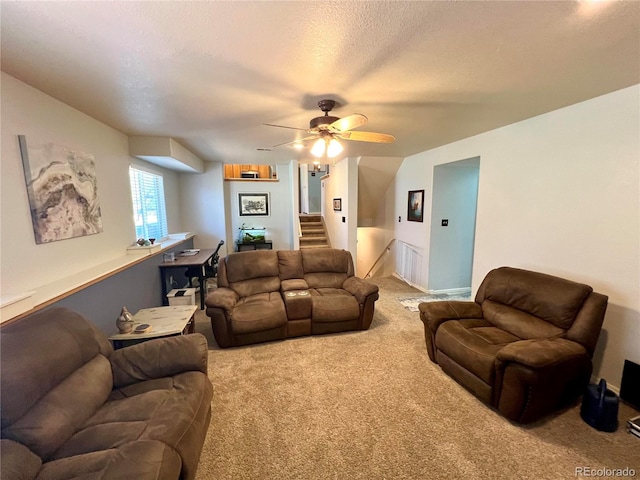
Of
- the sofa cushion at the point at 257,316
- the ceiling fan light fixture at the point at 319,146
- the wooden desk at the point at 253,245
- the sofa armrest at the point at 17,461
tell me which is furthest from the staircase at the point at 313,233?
the sofa armrest at the point at 17,461

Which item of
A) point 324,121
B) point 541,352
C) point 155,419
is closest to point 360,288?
point 541,352

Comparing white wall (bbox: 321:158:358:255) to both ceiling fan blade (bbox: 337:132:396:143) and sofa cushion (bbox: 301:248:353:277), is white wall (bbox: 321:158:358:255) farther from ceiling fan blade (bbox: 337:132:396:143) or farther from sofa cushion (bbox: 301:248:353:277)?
ceiling fan blade (bbox: 337:132:396:143)

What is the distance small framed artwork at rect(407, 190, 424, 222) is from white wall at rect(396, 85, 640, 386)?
127 cm

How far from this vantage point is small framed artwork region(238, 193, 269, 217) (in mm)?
6164

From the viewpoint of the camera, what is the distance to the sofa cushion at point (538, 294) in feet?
6.73

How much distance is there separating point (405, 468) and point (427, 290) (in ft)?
10.9

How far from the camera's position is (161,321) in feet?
8.20

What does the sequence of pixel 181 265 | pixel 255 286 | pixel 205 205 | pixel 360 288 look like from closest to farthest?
pixel 360 288, pixel 255 286, pixel 181 265, pixel 205 205

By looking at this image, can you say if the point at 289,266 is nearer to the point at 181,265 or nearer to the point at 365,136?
the point at 181,265

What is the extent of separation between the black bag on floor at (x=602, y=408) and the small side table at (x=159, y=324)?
10.4ft

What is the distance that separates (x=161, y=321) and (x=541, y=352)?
3053mm

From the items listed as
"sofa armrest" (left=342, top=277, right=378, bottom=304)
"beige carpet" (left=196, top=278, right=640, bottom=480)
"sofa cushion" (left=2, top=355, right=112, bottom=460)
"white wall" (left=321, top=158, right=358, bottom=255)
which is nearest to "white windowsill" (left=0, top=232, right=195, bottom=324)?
"sofa cushion" (left=2, top=355, right=112, bottom=460)

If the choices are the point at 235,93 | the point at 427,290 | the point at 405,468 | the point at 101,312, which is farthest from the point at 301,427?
the point at 427,290

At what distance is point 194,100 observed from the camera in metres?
2.13
